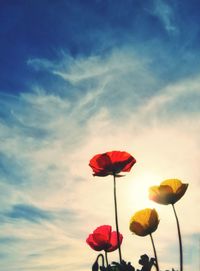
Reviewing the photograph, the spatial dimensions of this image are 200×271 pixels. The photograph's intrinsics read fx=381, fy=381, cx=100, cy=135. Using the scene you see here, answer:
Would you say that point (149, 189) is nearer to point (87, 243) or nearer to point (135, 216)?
point (135, 216)

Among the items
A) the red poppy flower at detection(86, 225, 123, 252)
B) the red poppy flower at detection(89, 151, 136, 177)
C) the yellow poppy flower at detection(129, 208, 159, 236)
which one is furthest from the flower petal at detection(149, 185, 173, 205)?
the red poppy flower at detection(86, 225, 123, 252)

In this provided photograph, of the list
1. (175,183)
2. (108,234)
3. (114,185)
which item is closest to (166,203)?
A: (175,183)

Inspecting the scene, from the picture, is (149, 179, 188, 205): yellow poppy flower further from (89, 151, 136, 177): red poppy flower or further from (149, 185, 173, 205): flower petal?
(89, 151, 136, 177): red poppy flower

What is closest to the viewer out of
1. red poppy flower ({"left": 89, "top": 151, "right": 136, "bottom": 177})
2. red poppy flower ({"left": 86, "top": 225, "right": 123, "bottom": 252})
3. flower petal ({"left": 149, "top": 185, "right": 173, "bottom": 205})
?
flower petal ({"left": 149, "top": 185, "right": 173, "bottom": 205})

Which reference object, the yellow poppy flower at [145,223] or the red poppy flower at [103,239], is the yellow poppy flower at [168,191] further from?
the red poppy flower at [103,239]

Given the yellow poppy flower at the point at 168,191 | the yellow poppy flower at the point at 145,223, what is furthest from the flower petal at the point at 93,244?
the yellow poppy flower at the point at 168,191

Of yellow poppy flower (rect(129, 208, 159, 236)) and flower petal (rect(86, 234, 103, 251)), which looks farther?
flower petal (rect(86, 234, 103, 251))

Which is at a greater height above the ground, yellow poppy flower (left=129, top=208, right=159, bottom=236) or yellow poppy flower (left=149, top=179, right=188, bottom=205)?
yellow poppy flower (left=149, top=179, right=188, bottom=205)
